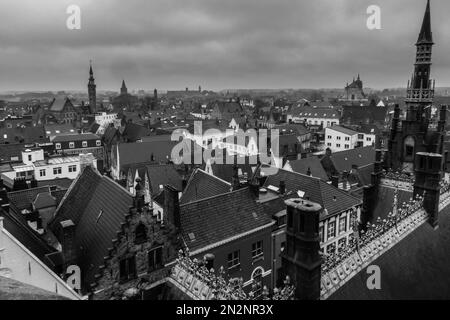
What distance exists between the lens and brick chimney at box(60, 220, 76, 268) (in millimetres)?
17812

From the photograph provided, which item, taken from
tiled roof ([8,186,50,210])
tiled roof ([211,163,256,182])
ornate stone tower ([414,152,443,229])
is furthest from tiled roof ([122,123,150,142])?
ornate stone tower ([414,152,443,229])

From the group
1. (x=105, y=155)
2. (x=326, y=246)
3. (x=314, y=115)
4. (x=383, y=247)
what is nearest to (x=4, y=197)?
(x=383, y=247)

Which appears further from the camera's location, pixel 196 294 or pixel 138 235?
pixel 138 235

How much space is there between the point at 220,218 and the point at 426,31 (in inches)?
1108

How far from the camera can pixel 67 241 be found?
18.0 metres

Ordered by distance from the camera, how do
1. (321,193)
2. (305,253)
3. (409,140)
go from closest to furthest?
1. (305,253)
2. (409,140)
3. (321,193)

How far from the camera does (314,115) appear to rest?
122688 millimetres

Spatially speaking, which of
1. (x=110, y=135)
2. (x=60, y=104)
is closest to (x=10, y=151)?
(x=110, y=135)

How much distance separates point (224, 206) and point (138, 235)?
9.70m

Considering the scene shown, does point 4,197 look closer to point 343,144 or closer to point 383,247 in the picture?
point 383,247

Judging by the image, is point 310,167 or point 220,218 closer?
point 220,218

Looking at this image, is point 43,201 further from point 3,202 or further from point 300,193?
point 300,193

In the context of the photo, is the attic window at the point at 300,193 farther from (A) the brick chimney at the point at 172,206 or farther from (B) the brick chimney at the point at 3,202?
(B) the brick chimney at the point at 3,202

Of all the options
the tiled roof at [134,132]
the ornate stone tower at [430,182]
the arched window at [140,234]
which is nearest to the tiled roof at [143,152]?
the tiled roof at [134,132]
